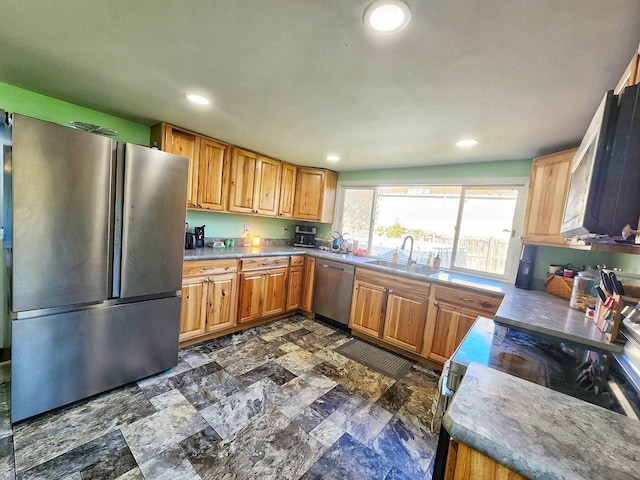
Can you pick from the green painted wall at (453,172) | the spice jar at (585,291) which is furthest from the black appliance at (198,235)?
the spice jar at (585,291)

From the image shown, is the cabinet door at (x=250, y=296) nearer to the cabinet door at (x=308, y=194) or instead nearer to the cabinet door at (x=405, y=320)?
the cabinet door at (x=308, y=194)

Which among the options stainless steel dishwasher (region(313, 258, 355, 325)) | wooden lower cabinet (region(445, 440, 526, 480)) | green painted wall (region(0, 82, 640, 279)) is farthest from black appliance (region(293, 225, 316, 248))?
wooden lower cabinet (region(445, 440, 526, 480))

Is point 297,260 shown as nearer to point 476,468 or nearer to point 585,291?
point 585,291

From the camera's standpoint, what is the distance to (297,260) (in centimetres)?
346

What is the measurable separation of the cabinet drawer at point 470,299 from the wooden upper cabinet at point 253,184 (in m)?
2.33

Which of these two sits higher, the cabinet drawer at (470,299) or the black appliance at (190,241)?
the black appliance at (190,241)

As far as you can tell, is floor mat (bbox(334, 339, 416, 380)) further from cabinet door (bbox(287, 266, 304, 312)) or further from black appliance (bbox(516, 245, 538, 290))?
black appliance (bbox(516, 245, 538, 290))

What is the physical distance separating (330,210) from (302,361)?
227 cm

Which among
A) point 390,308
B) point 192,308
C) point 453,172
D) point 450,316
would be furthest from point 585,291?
point 192,308

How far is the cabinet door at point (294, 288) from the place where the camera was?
11.2 ft

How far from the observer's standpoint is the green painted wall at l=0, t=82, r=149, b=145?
1.92 meters

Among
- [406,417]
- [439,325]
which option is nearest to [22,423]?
[406,417]

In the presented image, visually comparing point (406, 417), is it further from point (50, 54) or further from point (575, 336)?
point (50, 54)

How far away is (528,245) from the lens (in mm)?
2395
